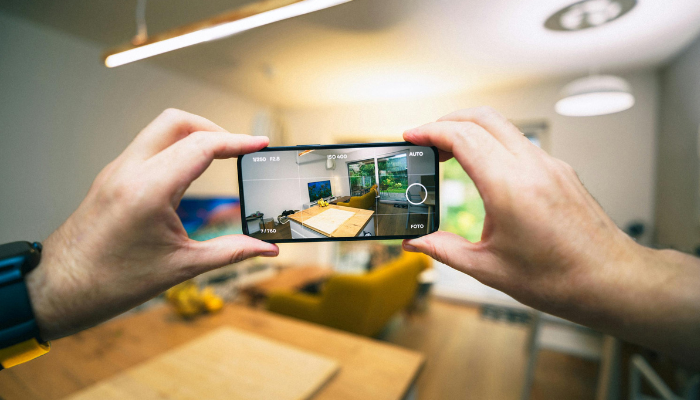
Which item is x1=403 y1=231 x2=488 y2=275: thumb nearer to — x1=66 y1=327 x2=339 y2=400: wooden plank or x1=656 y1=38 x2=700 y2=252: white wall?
x1=66 y1=327 x2=339 y2=400: wooden plank

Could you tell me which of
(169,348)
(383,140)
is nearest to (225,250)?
(169,348)

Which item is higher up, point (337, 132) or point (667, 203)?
point (337, 132)

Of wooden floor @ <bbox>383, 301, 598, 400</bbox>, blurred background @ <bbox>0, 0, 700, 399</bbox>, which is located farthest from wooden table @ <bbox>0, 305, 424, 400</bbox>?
wooden floor @ <bbox>383, 301, 598, 400</bbox>

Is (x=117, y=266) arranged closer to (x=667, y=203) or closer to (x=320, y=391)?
(x=320, y=391)

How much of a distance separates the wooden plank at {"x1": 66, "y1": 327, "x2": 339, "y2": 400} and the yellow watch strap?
15.8 inches

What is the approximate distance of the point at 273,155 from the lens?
53 cm

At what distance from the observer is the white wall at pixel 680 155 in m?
1.54

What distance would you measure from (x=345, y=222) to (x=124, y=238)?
0.40 metres

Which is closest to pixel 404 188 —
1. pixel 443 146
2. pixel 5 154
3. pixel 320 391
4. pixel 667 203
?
pixel 443 146

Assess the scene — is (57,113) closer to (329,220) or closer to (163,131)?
(163,131)

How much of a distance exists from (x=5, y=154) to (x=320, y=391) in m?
2.21

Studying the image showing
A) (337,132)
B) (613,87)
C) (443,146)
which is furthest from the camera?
(337,132)

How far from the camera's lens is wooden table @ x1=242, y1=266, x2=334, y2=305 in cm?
288

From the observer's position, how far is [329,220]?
0.54 m
